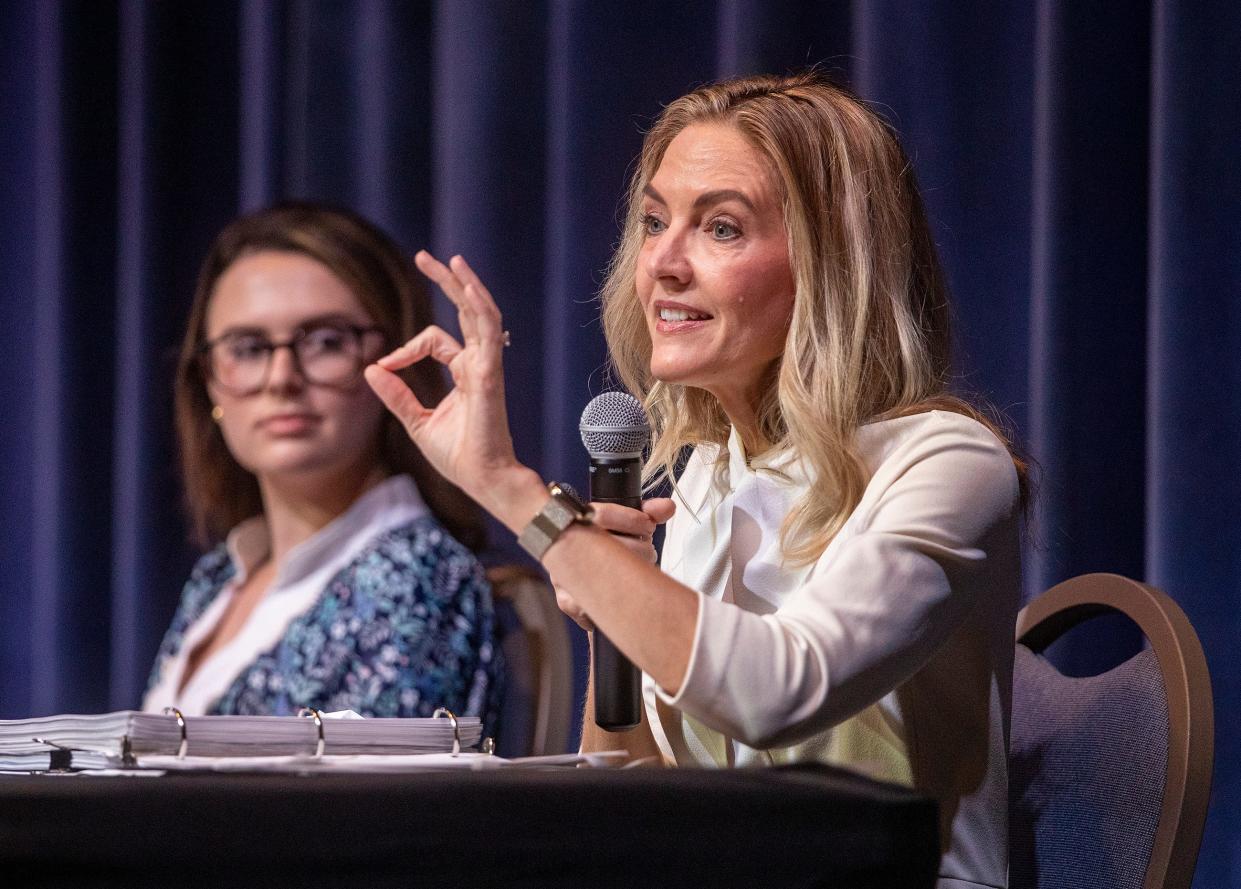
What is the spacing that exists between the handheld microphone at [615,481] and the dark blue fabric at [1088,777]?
39 cm

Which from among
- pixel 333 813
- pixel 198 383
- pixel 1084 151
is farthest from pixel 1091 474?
pixel 198 383

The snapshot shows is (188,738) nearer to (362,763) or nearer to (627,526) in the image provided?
(362,763)

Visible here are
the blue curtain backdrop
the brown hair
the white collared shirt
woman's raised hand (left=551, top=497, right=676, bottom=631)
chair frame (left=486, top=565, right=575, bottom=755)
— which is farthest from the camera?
the brown hair

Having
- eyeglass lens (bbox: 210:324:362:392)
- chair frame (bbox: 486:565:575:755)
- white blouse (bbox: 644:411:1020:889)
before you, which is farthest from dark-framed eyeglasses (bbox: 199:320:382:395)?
white blouse (bbox: 644:411:1020:889)

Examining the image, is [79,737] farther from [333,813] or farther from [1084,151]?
[1084,151]

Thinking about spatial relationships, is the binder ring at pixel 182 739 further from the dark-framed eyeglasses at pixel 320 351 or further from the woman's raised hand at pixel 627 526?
the dark-framed eyeglasses at pixel 320 351

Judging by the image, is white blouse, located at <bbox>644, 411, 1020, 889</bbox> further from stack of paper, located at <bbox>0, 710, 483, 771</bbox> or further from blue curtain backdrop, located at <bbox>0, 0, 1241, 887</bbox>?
blue curtain backdrop, located at <bbox>0, 0, 1241, 887</bbox>

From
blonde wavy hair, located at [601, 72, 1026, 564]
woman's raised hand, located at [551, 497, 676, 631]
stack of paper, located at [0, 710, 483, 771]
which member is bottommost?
stack of paper, located at [0, 710, 483, 771]

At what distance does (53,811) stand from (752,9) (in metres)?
1.80

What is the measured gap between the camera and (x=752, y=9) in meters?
2.21

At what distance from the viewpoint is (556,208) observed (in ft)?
8.44

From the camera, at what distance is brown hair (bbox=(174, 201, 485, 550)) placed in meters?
2.46

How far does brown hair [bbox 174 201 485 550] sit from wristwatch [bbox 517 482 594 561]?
4.48ft

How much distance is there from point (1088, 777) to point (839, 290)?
50cm
